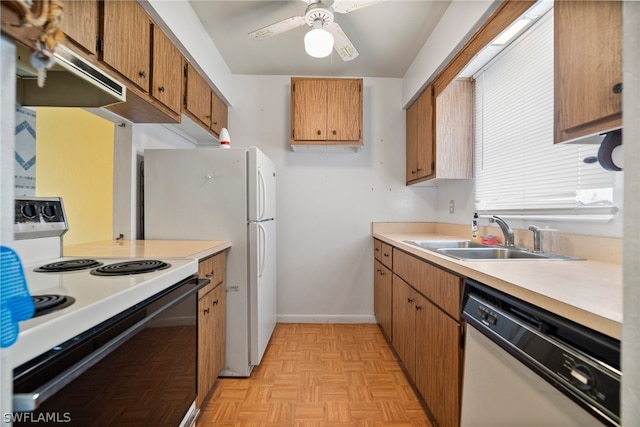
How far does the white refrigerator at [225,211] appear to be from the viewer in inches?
71.4

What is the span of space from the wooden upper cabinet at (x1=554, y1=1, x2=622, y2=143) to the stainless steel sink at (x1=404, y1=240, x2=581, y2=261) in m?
0.60

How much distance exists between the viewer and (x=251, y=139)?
9.40 feet

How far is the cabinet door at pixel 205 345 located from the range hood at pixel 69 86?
41.1 inches

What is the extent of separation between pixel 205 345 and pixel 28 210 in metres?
1.03

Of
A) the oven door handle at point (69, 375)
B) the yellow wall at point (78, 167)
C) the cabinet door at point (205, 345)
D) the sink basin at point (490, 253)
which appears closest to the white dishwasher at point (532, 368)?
the sink basin at point (490, 253)

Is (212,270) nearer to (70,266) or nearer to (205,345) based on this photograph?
(205,345)

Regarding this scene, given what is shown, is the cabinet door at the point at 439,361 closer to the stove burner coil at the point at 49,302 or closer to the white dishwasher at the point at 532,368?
the white dishwasher at the point at 532,368

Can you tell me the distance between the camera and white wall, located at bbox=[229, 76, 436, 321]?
2.87 meters

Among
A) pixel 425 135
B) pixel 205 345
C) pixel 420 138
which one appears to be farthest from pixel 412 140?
pixel 205 345

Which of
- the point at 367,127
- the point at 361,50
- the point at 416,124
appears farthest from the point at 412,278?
the point at 361,50

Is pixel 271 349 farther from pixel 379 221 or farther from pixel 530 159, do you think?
pixel 530 159

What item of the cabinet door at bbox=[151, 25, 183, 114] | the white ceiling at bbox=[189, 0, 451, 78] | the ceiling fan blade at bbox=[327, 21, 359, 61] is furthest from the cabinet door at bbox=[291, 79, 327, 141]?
the cabinet door at bbox=[151, 25, 183, 114]

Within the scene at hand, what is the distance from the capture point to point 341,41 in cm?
186

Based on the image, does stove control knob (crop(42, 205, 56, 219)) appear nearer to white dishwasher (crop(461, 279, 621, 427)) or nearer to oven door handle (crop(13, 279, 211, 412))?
oven door handle (crop(13, 279, 211, 412))
